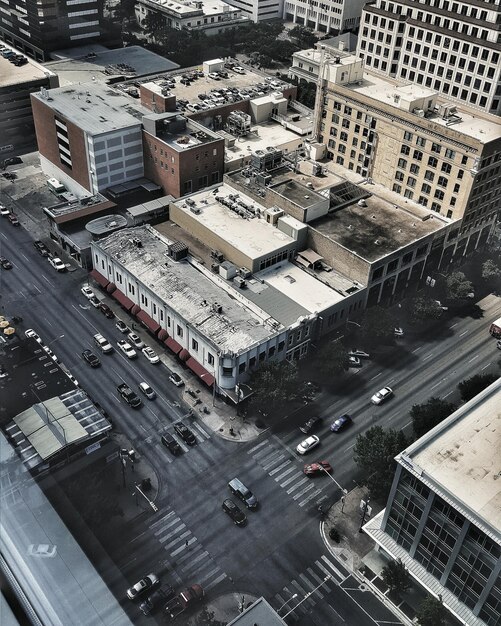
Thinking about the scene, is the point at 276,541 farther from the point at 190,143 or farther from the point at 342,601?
the point at 190,143

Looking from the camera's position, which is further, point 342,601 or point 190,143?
point 190,143

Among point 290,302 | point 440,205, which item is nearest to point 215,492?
point 290,302

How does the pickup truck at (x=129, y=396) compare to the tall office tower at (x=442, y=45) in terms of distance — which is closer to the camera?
the pickup truck at (x=129, y=396)

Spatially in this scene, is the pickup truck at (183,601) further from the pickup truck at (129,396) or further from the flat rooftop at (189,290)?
the flat rooftop at (189,290)

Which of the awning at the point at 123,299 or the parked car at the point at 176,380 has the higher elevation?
the awning at the point at 123,299

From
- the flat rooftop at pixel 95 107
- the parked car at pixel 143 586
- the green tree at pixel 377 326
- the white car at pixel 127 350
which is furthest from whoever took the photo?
the flat rooftop at pixel 95 107

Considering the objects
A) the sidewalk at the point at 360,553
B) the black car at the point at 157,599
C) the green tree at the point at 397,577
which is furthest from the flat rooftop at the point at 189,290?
the green tree at the point at 397,577
